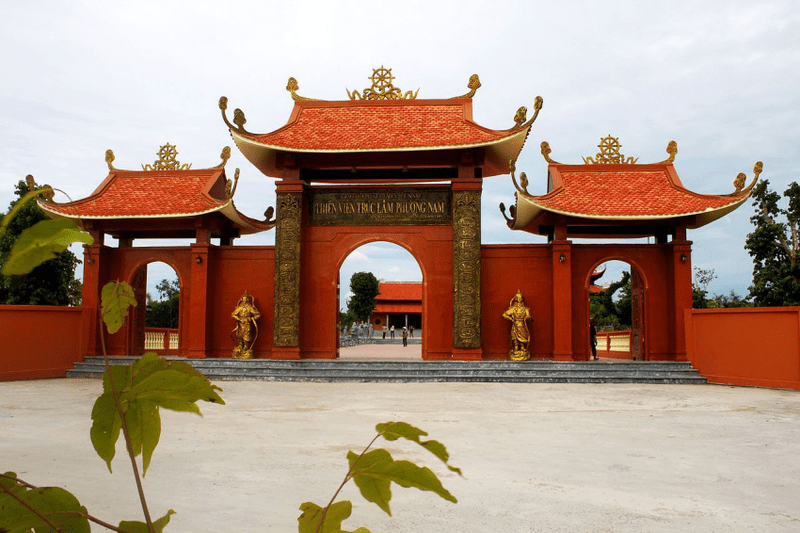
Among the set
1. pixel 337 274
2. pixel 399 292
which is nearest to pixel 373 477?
pixel 337 274

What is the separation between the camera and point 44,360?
11.6m

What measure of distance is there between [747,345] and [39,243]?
11622mm

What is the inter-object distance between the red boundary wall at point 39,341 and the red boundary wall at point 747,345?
458 inches

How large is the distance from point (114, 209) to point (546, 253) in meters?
8.88

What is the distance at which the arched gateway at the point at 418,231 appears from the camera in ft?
39.7

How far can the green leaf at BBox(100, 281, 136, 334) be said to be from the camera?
2.28 feet

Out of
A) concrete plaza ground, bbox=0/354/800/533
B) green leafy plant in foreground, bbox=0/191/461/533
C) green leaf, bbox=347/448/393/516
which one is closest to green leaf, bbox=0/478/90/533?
green leafy plant in foreground, bbox=0/191/461/533

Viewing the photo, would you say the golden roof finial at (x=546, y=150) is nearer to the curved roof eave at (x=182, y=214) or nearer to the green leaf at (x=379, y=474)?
the curved roof eave at (x=182, y=214)

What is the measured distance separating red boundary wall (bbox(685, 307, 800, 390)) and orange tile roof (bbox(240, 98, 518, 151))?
16.4ft

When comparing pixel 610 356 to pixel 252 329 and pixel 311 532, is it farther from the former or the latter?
pixel 311 532

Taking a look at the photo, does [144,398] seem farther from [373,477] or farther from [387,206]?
[387,206]

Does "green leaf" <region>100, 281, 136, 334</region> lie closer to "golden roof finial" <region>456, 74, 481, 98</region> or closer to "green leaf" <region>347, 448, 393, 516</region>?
Result: "green leaf" <region>347, 448, 393, 516</region>

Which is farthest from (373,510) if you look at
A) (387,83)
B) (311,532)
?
(387,83)

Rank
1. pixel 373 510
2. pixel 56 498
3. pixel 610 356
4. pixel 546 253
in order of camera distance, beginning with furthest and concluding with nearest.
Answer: pixel 610 356, pixel 546 253, pixel 373 510, pixel 56 498
